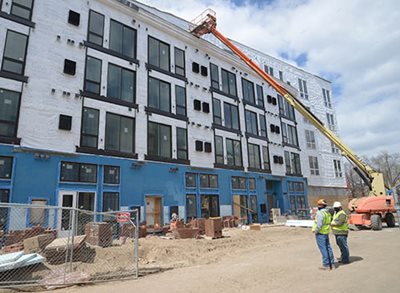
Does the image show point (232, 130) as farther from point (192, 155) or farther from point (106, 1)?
point (106, 1)

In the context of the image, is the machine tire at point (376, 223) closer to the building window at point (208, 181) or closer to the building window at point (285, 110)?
the building window at point (208, 181)

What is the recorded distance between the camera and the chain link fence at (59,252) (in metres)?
8.03

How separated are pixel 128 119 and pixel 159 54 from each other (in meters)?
6.63

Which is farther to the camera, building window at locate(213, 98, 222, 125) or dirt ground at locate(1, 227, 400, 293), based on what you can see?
building window at locate(213, 98, 222, 125)

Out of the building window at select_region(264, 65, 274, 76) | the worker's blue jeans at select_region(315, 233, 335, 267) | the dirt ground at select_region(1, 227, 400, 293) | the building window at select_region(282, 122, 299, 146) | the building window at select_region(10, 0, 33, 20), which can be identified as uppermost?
the building window at select_region(264, 65, 274, 76)

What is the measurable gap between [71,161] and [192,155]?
31.6ft

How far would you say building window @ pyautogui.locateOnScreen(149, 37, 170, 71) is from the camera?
75.9 feet

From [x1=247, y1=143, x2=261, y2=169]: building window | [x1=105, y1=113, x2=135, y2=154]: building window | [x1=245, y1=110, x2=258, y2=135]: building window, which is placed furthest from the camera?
[x1=245, y1=110, x2=258, y2=135]: building window

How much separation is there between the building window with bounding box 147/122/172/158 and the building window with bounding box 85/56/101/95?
4.53m

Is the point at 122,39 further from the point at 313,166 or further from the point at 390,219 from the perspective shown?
the point at 313,166

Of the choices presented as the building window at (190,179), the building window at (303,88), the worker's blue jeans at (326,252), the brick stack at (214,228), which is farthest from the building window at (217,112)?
the worker's blue jeans at (326,252)

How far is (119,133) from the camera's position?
64.5ft

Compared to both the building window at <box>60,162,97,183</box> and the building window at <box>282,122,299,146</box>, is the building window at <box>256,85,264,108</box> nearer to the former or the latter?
the building window at <box>282,122,299,146</box>

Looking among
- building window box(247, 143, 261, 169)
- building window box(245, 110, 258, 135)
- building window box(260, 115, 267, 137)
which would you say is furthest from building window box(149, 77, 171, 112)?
building window box(260, 115, 267, 137)
